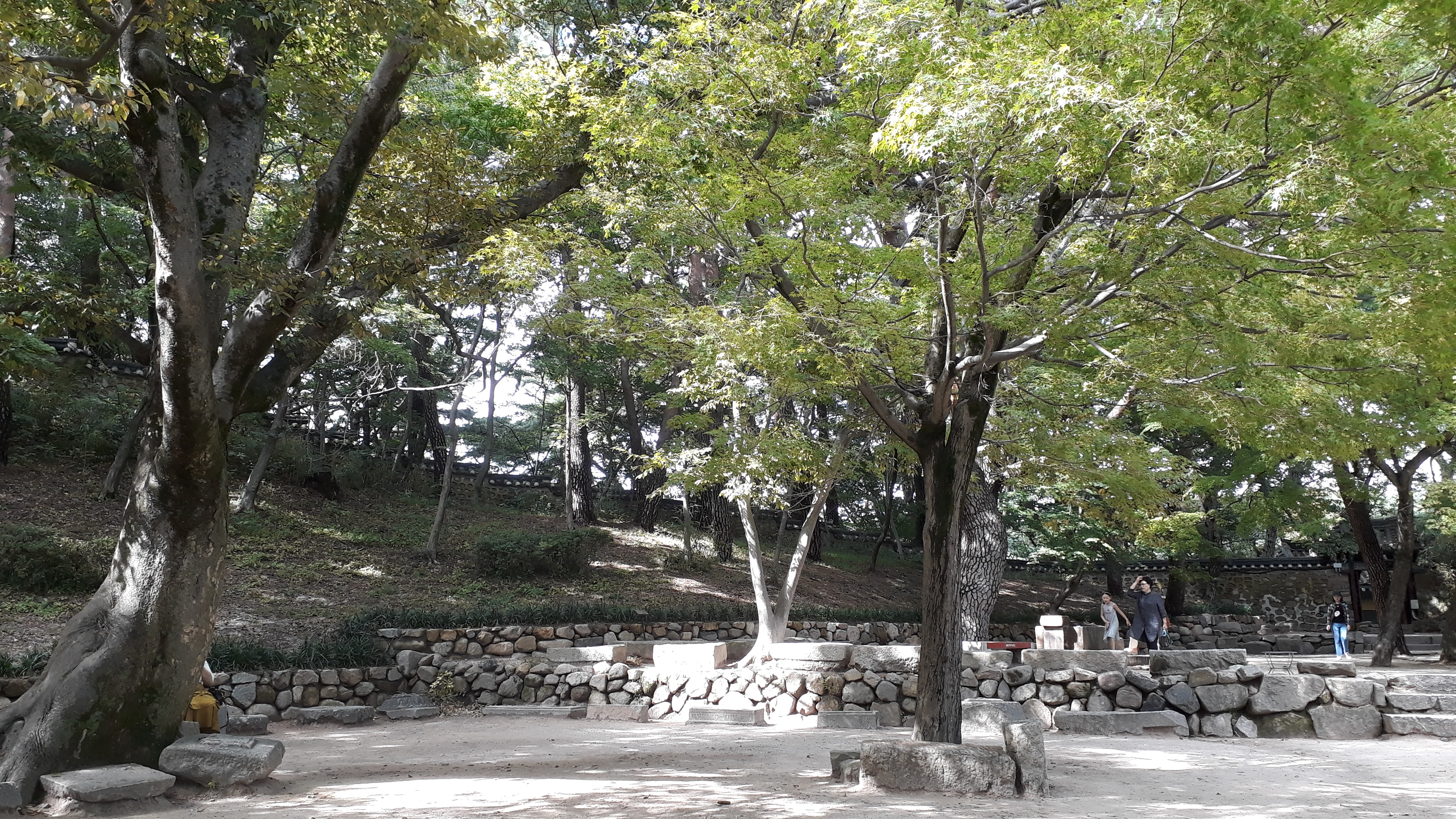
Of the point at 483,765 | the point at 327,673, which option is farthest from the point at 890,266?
the point at 327,673

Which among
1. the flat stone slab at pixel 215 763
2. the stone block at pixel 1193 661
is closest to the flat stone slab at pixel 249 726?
the flat stone slab at pixel 215 763

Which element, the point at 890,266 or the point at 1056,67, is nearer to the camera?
the point at 1056,67

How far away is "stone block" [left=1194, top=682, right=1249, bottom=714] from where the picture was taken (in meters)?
9.77

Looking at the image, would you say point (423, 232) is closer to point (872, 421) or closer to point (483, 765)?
point (483, 765)

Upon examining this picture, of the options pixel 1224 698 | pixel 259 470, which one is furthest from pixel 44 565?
pixel 1224 698

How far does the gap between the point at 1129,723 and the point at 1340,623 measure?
8862 millimetres

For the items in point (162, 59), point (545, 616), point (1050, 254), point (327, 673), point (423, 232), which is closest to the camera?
point (162, 59)

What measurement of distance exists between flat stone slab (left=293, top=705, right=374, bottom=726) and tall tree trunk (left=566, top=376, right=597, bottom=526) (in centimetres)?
854

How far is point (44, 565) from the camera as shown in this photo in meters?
11.6

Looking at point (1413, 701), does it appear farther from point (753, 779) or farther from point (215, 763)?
point (215, 763)

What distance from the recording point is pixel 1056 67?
4977 mm

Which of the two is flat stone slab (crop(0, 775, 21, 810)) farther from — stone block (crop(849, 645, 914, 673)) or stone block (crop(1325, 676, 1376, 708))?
stone block (crop(1325, 676, 1376, 708))

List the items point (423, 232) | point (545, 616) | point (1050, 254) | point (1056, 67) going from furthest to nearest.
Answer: point (545, 616) < point (423, 232) < point (1050, 254) < point (1056, 67)

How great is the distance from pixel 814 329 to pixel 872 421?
398 centimetres
